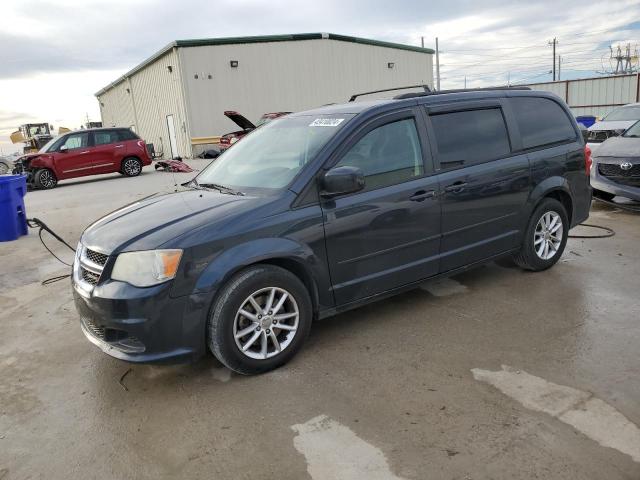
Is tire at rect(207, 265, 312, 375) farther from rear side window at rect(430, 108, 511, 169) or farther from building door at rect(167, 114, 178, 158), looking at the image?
building door at rect(167, 114, 178, 158)

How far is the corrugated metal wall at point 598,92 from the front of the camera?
73.8ft

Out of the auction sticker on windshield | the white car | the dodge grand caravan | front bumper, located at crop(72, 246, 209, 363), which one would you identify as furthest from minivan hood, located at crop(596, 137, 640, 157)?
front bumper, located at crop(72, 246, 209, 363)

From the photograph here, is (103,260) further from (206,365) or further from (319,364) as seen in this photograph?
(319,364)

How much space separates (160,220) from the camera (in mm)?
Answer: 3584

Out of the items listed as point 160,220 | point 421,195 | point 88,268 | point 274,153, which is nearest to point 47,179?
point 274,153

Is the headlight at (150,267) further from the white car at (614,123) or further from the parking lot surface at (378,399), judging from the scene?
the white car at (614,123)

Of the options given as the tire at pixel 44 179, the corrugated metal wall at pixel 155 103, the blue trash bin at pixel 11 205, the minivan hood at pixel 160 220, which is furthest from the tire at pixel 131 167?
the minivan hood at pixel 160 220

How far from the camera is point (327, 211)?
3.74m

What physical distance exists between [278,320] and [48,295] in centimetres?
330

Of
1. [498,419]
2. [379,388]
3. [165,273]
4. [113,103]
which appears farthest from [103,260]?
[113,103]

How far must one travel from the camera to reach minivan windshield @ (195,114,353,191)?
3.94 m

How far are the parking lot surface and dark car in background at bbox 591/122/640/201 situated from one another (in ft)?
11.7

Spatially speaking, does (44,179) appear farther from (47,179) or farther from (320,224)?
(320,224)

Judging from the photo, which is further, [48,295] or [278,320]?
[48,295]
